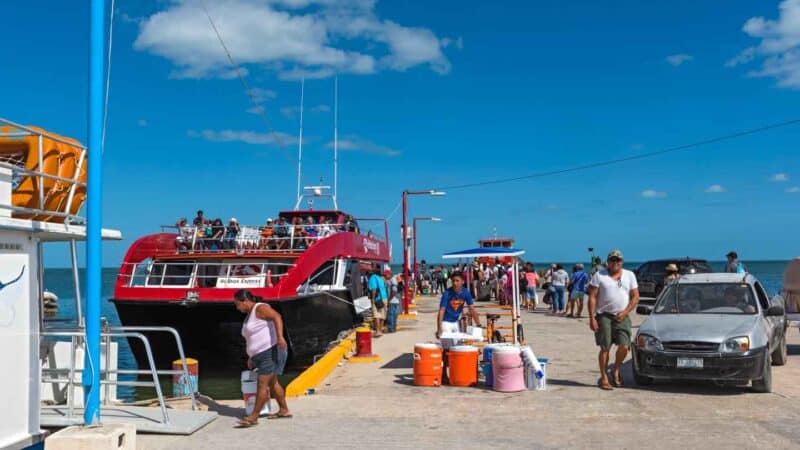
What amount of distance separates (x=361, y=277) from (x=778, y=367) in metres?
14.0

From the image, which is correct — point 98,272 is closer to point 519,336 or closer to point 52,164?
point 52,164

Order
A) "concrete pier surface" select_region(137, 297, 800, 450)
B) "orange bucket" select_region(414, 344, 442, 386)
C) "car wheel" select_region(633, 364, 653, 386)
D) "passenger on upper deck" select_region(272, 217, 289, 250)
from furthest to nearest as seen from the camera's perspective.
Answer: "passenger on upper deck" select_region(272, 217, 289, 250) < "orange bucket" select_region(414, 344, 442, 386) < "car wheel" select_region(633, 364, 653, 386) < "concrete pier surface" select_region(137, 297, 800, 450)

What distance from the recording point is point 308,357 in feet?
56.8

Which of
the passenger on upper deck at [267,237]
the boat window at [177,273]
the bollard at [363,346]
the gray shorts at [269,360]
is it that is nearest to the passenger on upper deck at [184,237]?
the boat window at [177,273]

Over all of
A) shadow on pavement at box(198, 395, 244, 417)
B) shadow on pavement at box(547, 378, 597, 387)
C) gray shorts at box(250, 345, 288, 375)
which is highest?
gray shorts at box(250, 345, 288, 375)

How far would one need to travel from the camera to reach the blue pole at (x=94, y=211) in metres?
7.07

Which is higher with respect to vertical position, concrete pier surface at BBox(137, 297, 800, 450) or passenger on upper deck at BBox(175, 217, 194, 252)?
passenger on upper deck at BBox(175, 217, 194, 252)

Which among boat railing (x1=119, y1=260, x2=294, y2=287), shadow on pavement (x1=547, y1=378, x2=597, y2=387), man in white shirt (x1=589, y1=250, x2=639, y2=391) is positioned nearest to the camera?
man in white shirt (x1=589, y1=250, x2=639, y2=391)

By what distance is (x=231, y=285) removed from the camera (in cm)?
1700

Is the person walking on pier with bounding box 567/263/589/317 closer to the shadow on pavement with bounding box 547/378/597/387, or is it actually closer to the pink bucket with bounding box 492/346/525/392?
the shadow on pavement with bounding box 547/378/597/387

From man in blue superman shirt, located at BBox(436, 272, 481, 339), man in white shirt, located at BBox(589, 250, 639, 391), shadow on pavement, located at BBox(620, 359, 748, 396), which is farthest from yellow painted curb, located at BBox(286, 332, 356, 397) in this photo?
shadow on pavement, located at BBox(620, 359, 748, 396)

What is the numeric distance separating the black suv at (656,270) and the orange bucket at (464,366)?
18.2 metres

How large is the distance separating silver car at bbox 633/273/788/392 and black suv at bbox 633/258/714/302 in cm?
1650

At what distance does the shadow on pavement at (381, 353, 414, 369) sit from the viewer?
1282 centimetres
